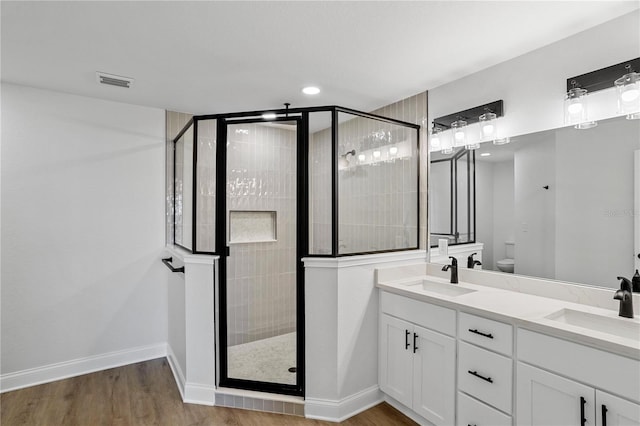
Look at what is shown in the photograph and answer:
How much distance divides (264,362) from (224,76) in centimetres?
233

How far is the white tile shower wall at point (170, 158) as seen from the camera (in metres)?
3.29

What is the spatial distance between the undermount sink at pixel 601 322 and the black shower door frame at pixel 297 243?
1519 mm

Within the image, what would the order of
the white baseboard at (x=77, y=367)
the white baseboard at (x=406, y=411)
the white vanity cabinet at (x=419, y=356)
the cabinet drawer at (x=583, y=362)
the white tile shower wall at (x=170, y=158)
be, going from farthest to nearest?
the white tile shower wall at (x=170, y=158)
the white baseboard at (x=77, y=367)
the white baseboard at (x=406, y=411)
the white vanity cabinet at (x=419, y=356)
the cabinet drawer at (x=583, y=362)

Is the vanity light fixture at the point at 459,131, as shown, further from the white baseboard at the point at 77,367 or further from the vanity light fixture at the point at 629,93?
the white baseboard at the point at 77,367

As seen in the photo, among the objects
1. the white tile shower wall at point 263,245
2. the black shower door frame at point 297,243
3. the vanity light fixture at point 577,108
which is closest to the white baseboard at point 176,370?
the black shower door frame at point 297,243

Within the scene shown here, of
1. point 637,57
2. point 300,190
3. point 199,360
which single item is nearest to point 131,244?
point 199,360

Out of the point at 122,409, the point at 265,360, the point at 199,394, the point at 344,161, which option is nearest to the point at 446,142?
the point at 344,161

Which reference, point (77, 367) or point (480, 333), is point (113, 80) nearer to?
point (77, 367)

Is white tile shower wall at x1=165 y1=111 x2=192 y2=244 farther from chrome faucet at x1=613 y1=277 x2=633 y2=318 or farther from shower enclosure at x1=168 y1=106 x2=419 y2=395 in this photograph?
chrome faucet at x1=613 y1=277 x2=633 y2=318

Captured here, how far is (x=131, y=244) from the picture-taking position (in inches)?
126

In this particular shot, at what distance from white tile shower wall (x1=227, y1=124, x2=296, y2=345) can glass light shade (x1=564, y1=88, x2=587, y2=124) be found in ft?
6.22

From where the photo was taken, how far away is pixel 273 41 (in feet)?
6.60

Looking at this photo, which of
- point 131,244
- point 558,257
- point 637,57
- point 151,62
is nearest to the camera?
point 637,57

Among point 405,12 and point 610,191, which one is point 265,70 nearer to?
point 405,12
